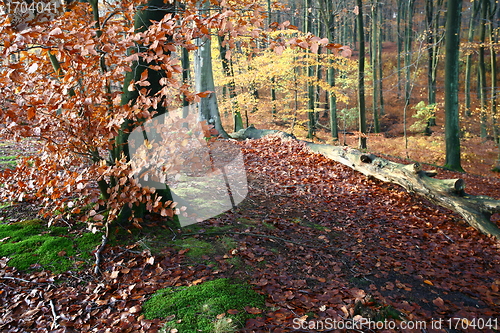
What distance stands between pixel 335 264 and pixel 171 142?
2705mm

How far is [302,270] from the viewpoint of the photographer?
374 centimetres

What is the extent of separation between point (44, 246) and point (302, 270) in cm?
314

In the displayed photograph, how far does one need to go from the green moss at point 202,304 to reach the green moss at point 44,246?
120 cm

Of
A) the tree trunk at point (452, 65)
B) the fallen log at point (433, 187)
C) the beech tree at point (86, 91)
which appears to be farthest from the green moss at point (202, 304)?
the tree trunk at point (452, 65)

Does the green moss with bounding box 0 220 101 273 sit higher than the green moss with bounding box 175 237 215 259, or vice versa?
the green moss with bounding box 0 220 101 273

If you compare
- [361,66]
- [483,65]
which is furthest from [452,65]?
[483,65]

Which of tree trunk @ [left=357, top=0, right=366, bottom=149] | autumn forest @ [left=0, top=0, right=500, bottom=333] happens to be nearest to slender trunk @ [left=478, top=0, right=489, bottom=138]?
tree trunk @ [left=357, top=0, right=366, bottom=149]

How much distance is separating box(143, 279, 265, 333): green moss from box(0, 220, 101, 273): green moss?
3.95 feet

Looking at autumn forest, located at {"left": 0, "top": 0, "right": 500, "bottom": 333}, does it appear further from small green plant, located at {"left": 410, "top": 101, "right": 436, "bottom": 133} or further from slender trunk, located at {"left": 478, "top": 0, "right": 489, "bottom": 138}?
small green plant, located at {"left": 410, "top": 101, "right": 436, "bottom": 133}

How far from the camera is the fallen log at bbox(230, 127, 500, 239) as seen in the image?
555cm

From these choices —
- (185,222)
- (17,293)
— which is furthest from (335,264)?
(17,293)

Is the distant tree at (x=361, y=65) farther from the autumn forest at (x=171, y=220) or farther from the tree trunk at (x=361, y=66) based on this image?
the autumn forest at (x=171, y=220)

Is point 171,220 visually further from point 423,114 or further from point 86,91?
point 423,114

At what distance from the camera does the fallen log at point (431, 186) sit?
555cm
